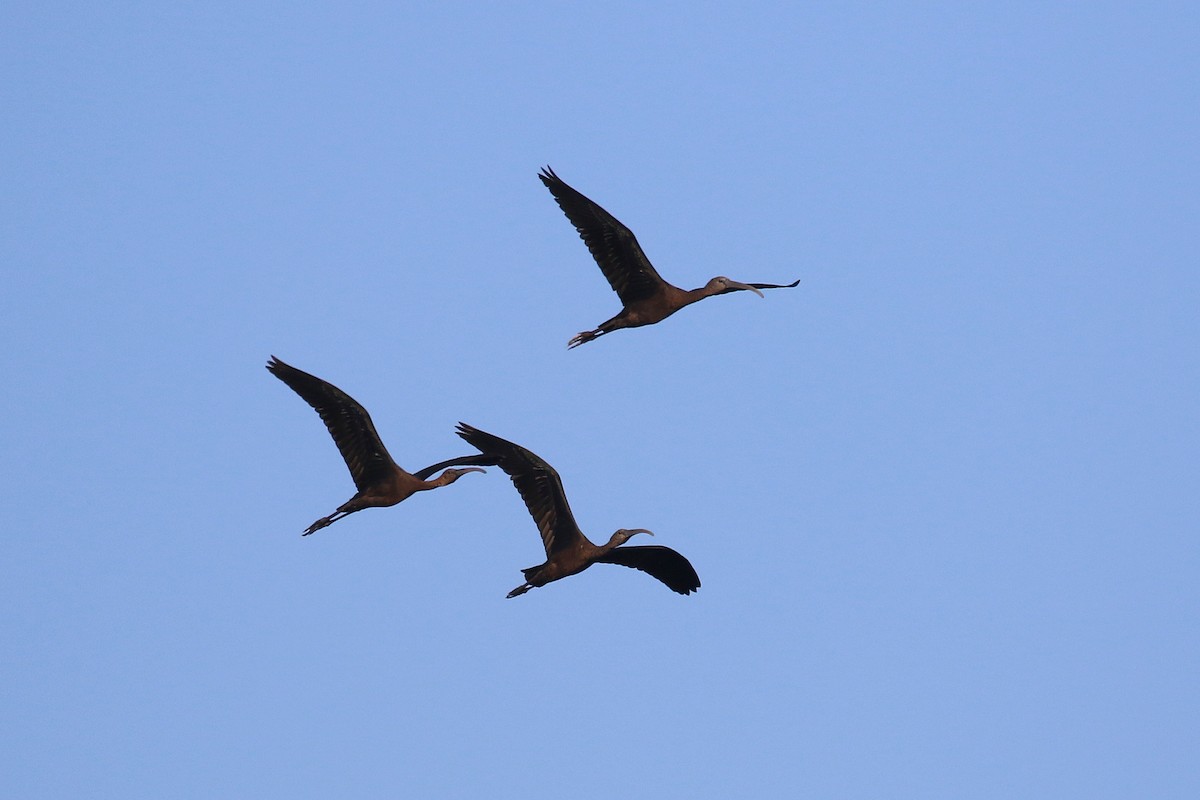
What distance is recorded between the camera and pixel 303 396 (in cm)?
2720

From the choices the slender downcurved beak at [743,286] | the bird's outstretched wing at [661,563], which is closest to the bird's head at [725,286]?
the slender downcurved beak at [743,286]

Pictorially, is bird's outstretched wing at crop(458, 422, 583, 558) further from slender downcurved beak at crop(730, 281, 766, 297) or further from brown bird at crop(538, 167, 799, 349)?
slender downcurved beak at crop(730, 281, 766, 297)

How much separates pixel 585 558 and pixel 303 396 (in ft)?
14.7

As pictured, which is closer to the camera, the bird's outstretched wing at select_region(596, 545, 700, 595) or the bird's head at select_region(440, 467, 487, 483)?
the bird's outstretched wing at select_region(596, 545, 700, 595)

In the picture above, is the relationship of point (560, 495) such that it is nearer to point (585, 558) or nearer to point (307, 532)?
point (585, 558)

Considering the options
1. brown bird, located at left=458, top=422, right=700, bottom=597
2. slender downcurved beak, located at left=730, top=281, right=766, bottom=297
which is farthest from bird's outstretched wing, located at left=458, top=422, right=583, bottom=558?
slender downcurved beak, located at left=730, top=281, right=766, bottom=297

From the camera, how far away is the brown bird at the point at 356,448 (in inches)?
1063

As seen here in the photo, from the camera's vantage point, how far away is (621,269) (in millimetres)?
27984

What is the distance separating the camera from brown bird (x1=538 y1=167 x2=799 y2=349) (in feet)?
Answer: 90.0

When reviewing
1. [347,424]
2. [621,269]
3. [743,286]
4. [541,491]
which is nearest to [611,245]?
[621,269]

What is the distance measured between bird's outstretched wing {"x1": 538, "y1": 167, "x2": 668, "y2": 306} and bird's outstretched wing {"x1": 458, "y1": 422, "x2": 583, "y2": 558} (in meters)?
3.51

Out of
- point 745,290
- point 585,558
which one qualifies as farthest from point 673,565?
point 745,290

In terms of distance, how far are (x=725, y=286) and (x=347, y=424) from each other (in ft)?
19.3

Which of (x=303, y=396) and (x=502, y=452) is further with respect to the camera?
(x=303, y=396)
